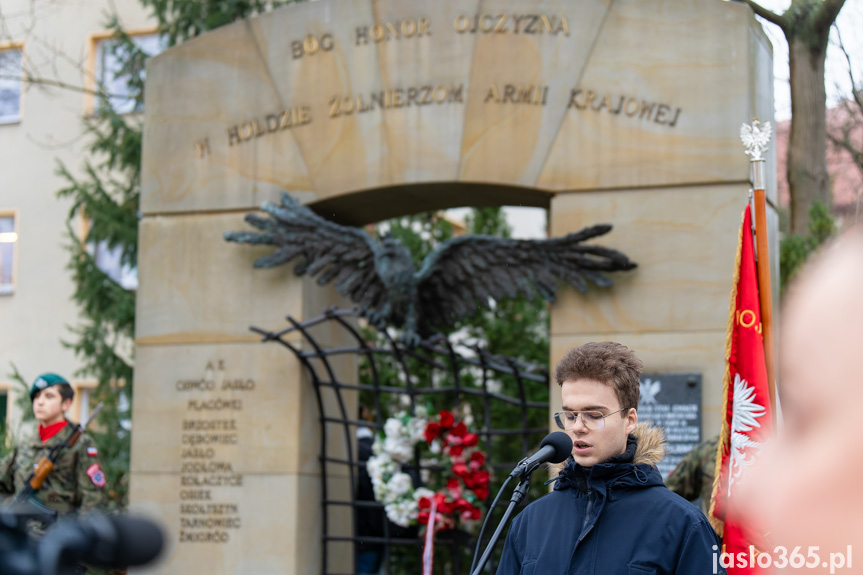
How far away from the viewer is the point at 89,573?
5.84 m

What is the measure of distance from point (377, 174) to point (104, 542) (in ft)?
20.6

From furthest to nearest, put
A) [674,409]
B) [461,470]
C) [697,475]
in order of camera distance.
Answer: [461,470]
[674,409]
[697,475]

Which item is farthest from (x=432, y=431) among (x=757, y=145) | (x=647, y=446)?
(x=647, y=446)

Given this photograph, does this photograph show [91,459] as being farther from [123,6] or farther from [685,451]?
[123,6]

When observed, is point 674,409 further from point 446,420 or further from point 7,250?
point 7,250

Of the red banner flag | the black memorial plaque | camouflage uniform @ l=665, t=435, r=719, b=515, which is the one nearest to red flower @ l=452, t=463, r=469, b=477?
the black memorial plaque

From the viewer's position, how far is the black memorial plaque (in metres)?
6.50

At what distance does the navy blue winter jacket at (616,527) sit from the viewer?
9.28ft

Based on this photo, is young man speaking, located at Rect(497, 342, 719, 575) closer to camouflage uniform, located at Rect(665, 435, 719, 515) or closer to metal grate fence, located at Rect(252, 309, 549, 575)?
camouflage uniform, located at Rect(665, 435, 719, 515)

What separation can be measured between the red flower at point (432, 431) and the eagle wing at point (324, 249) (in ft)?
3.03

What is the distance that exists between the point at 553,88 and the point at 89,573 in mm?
4184

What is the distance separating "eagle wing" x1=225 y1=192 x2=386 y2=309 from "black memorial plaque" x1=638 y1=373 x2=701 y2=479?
6.53 ft

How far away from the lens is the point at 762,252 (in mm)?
4906

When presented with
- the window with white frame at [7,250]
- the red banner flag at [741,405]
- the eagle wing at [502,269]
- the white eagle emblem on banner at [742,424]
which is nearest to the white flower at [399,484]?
the eagle wing at [502,269]
